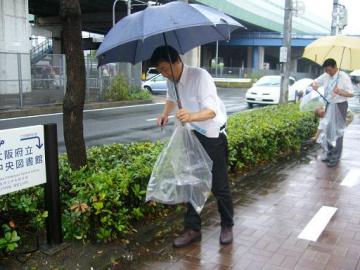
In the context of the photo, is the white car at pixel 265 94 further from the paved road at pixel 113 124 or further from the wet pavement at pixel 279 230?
the wet pavement at pixel 279 230

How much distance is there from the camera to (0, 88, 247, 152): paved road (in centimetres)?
1058

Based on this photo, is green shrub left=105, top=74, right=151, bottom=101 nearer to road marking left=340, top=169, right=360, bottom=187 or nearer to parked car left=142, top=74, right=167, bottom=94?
parked car left=142, top=74, right=167, bottom=94

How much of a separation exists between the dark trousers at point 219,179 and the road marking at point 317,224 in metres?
0.76

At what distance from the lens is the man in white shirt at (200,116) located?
3354mm

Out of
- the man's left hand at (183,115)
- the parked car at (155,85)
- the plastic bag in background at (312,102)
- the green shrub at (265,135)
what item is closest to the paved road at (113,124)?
the green shrub at (265,135)

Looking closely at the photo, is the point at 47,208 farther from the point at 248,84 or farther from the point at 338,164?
the point at 248,84

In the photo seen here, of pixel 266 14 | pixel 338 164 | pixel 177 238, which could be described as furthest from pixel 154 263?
pixel 266 14

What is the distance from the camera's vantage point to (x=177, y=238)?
3830 millimetres

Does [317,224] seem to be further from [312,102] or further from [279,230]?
[312,102]

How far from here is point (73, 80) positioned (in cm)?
389

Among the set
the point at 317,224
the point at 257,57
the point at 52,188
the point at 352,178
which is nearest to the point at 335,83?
the point at 352,178

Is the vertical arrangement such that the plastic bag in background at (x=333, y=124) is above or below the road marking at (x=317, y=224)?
above

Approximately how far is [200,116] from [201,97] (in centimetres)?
23

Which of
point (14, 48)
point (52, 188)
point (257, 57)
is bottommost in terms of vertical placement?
point (52, 188)
